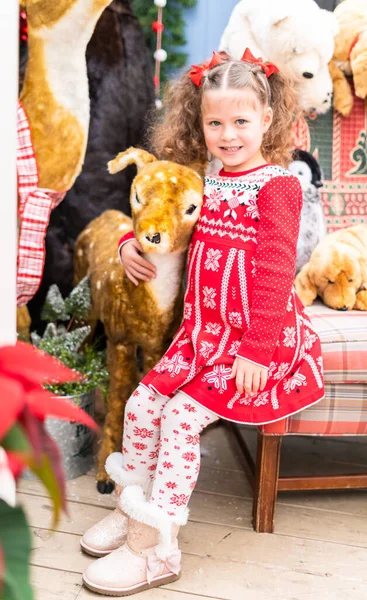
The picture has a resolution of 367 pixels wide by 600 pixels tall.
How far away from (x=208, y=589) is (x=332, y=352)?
1.55ft

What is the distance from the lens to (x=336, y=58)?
1.74 m

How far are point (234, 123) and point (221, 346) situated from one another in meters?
0.38

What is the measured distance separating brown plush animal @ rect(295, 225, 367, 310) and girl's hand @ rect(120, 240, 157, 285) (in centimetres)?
43

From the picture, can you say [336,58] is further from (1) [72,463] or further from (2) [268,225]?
(1) [72,463]

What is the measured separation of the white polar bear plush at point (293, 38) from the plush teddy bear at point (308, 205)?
140mm

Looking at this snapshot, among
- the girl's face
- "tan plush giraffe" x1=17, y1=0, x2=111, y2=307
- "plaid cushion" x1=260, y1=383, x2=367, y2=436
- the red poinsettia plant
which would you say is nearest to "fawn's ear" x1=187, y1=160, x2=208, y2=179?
the girl's face

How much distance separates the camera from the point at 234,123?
115 centimetres

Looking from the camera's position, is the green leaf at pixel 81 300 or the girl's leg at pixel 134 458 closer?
the girl's leg at pixel 134 458

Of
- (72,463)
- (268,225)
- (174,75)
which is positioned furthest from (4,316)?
(174,75)

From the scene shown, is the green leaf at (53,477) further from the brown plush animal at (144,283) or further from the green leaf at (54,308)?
the green leaf at (54,308)

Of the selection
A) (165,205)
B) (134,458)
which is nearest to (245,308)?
(165,205)

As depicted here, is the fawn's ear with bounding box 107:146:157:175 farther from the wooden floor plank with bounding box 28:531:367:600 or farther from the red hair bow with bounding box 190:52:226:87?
the wooden floor plank with bounding box 28:531:367:600

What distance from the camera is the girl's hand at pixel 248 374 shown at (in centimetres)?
111

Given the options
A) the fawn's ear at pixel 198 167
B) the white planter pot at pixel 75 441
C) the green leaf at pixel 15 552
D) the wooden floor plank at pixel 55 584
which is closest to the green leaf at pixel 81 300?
the white planter pot at pixel 75 441
